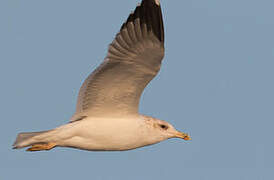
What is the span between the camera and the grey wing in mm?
9930

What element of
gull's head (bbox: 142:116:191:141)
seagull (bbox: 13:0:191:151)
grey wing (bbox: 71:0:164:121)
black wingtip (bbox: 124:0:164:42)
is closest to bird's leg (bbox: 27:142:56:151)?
seagull (bbox: 13:0:191:151)

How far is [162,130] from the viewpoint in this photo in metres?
11.3

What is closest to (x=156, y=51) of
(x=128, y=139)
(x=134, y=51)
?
(x=134, y=51)

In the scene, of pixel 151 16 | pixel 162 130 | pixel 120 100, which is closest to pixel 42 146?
pixel 120 100

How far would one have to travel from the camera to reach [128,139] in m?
10.8

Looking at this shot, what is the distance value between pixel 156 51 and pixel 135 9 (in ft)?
2.55

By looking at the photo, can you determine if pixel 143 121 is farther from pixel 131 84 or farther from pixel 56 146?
pixel 56 146

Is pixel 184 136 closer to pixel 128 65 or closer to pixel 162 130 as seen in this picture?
pixel 162 130

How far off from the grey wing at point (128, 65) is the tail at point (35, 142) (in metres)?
0.65

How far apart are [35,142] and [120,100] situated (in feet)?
5.38

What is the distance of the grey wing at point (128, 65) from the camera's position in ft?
32.6

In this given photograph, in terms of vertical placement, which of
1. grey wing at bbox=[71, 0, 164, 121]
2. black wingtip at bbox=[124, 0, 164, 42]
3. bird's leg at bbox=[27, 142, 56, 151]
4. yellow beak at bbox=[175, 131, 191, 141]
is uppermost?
black wingtip at bbox=[124, 0, 164, 42]

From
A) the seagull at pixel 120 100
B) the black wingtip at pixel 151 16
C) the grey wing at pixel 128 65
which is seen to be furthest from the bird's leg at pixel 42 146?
the black wingtip at pixel 151 16

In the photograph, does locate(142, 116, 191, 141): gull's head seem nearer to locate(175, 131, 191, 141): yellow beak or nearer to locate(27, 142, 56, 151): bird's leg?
locate(175, 131, 191, 141): yellow beak
